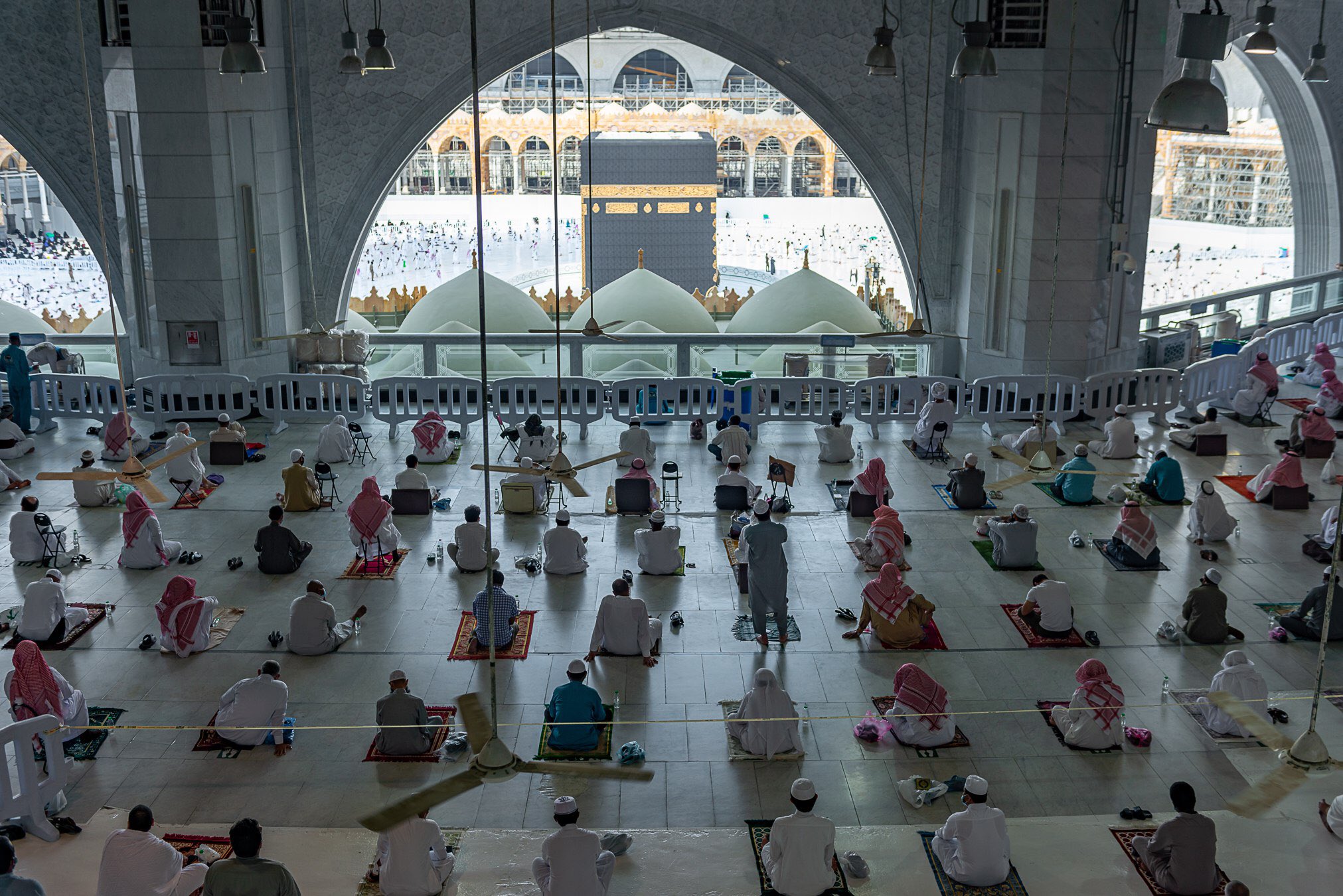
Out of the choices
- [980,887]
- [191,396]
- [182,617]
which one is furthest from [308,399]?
[980,887]

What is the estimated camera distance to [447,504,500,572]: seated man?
12617 millimetres

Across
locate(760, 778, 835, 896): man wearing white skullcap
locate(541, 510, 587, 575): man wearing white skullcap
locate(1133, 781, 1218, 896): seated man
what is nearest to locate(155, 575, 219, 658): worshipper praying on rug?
locate(541, 510, 587, 575): man wearing white skullcap

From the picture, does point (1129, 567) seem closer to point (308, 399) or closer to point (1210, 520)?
point (1210, 520)

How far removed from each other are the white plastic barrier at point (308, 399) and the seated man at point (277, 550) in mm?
4772

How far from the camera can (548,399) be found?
1742cm

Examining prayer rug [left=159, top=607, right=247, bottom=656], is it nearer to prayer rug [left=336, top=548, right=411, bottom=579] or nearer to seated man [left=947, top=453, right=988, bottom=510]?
prayer rug [left=336, top=548, right=411, bottom=579]

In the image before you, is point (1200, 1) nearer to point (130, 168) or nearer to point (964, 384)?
point (964, 384)

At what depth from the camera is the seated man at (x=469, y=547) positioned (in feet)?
41.4

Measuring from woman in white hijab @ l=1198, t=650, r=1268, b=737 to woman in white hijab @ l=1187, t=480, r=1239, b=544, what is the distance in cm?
394

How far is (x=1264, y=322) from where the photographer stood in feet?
68.8

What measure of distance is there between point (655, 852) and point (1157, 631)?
18.1ft

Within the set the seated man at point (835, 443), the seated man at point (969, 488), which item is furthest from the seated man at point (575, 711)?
the seated man at point (835, 443)

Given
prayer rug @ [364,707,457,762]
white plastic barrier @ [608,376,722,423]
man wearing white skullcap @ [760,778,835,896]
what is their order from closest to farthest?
man wearing white skullcap @ [760,778,835,896] < prayer rug @ [364,707,457,762] < white plastic barrier @ [608,376,722,423]

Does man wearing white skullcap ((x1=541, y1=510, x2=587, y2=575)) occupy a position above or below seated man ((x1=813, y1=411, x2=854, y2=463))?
below
